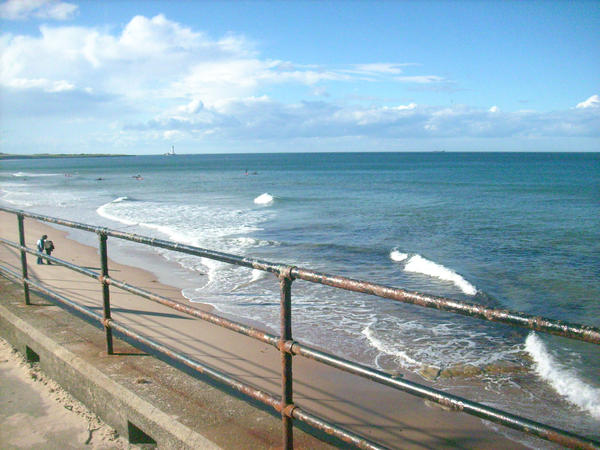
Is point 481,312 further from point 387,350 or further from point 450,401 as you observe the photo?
point 387,350

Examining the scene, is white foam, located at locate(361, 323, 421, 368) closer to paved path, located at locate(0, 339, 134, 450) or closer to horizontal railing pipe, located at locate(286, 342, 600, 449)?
paved path, located at locate(0, 339, 134, 450)

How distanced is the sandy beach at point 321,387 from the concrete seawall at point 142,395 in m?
2.49

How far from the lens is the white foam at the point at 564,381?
5.54 m

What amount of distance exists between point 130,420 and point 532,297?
33.2ft

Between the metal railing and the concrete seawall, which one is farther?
the concrete seawall

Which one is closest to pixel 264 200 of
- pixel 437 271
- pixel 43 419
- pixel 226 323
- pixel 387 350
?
pixel 437 271

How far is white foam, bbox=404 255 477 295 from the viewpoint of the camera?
11.0m

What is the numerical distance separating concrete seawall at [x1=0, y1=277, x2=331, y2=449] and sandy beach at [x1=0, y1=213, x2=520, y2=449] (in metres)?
2.49

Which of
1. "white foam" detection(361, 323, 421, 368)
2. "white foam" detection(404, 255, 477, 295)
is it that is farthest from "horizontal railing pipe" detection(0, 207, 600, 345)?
"white foam" detection(404, 255, 477, 295)

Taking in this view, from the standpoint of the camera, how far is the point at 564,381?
6.11m

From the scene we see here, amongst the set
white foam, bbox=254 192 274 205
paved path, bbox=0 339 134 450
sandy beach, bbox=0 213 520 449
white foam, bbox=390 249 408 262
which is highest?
paved path, bbox=0 339 134 450

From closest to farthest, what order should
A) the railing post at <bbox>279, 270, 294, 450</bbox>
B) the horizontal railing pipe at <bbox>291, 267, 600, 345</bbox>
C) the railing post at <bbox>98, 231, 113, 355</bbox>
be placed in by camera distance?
1. the horizontal railing pipe at <bbox>291, 267, 600, 345</bbox>
2. the railing post at <bbox>279, 270, 294, 450</bbox>
3. the railing post at <bbox>98, 231, 113, 355</bbox>

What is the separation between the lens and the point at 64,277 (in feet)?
33.8

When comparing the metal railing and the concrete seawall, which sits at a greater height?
the metal railing
